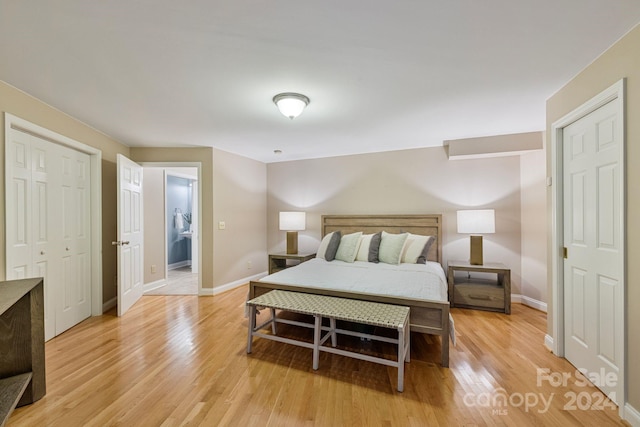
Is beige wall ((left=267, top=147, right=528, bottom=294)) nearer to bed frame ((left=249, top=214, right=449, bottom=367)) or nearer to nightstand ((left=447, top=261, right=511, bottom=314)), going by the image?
bed frame ((left=249, top=214, right=449, bottom=367))

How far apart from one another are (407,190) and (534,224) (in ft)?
5.62

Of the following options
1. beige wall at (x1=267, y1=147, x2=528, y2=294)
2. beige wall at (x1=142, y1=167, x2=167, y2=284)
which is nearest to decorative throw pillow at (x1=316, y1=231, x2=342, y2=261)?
beige wall at (x1=267, y1=147, x2=528, y2=294)

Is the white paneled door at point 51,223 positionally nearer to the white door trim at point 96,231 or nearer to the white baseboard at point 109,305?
the white door trim at point 96,231

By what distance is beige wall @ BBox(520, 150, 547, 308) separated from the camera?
11.2ft

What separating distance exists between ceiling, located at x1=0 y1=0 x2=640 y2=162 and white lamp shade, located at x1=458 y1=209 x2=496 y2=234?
1143mm

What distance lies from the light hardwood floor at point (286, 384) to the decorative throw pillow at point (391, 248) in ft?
3.48

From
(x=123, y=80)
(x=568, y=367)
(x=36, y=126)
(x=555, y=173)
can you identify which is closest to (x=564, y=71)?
(x=555, y=173)

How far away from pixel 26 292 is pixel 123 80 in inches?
64.9

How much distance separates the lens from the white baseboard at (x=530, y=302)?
11.2 feet

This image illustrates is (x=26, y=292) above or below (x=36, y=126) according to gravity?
below

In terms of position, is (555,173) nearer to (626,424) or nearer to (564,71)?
(564,71)

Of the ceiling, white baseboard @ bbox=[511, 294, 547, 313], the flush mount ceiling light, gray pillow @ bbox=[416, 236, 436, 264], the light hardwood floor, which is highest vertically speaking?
the ceiling

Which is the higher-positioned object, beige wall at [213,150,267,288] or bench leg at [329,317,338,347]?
beige wall at [213,150,267,288]

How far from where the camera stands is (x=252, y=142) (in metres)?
3.95
